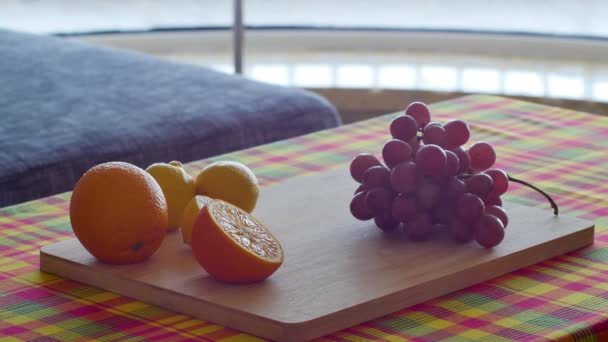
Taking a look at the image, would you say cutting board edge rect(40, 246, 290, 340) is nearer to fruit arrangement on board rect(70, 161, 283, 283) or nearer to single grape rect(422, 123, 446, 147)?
fruit arrangement on board rect(70, 161, 283, 283)

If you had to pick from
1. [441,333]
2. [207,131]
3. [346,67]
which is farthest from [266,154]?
[346,67]

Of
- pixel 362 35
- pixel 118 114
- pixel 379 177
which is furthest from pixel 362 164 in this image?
pixel 362 35

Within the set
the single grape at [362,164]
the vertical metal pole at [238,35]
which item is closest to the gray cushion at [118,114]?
the vertical metal pole at [238,35]

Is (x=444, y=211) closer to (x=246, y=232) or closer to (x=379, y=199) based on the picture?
(x=379, y=199)

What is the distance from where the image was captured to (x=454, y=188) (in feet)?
3.69

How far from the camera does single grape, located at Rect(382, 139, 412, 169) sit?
115cm

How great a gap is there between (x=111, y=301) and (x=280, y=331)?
21cm

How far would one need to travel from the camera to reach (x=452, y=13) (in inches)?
141

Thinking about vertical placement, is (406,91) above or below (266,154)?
below

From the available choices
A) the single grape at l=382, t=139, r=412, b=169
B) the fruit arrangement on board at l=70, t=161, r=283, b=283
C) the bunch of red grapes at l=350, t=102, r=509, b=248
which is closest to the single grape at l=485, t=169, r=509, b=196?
the bunch of red grapes at l=350, t=102, r=509, b=248

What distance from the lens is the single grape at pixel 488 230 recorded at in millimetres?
1111

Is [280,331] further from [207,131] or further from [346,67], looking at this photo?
[346,67]

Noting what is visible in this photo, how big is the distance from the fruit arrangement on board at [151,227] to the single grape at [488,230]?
0.74 ft

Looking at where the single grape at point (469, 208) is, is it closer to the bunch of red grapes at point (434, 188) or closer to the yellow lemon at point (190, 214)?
the bunch of red grapes at point (434, 188)
